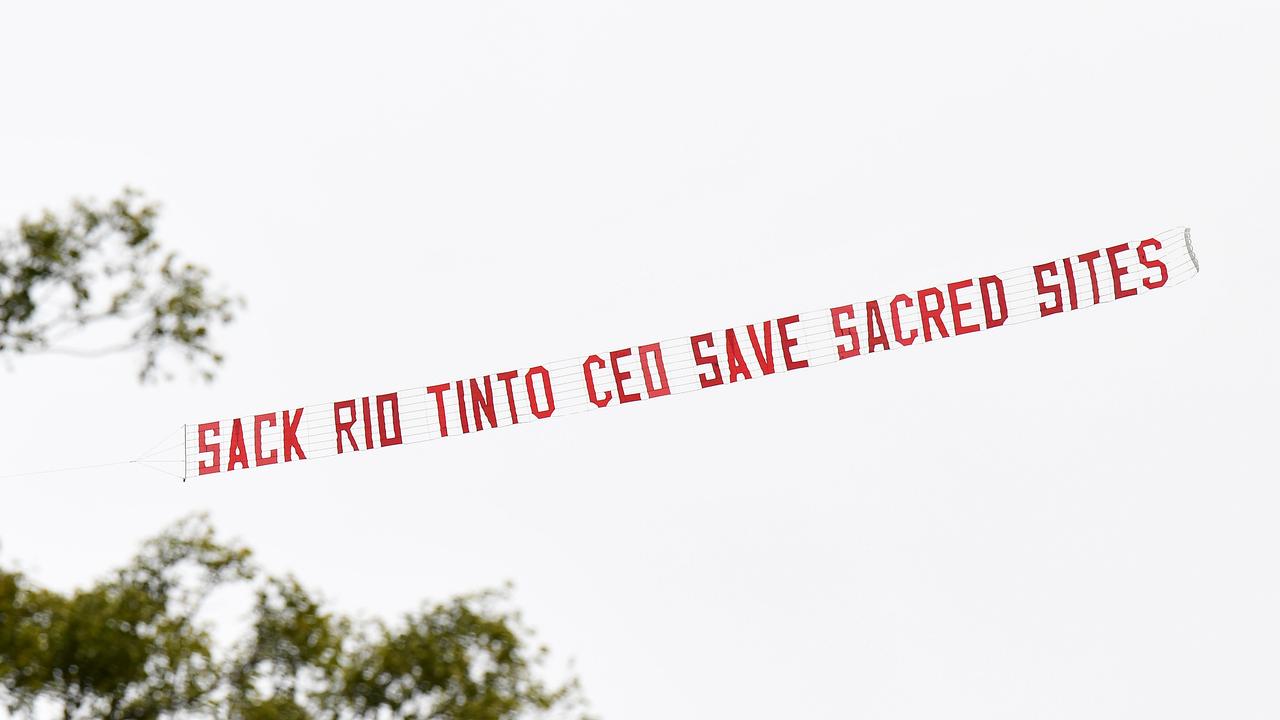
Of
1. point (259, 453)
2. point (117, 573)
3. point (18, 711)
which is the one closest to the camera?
point (18, 711)

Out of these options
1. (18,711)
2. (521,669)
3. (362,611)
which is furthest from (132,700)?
(521,669)

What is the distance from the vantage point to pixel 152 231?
12.2 metres

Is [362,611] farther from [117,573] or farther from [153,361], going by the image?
[153,361]

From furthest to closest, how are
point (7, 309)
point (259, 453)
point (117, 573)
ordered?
point (259, 453), point (117, 573), point (7, 309)

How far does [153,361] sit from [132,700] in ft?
15.9

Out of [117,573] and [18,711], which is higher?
[117,573]

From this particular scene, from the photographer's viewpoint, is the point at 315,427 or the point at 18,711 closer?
the point at 18,711

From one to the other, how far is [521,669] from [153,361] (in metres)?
8.19

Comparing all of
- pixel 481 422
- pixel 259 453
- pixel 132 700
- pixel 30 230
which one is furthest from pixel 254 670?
pixel 30 230

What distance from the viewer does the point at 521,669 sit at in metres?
18.3

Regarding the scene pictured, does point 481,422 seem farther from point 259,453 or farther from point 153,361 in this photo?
point 153,361

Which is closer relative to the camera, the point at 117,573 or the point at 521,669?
the point at 117,573

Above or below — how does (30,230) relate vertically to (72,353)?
above

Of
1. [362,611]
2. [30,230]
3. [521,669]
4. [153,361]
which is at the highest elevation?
[30,230]
